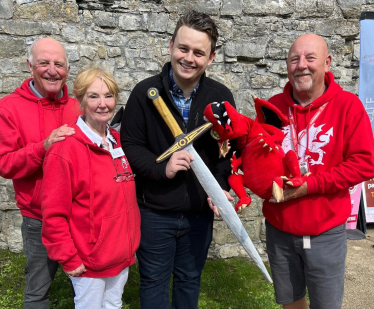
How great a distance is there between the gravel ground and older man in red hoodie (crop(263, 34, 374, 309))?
1514 millimetres

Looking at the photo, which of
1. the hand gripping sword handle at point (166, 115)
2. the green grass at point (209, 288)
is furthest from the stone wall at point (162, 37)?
the hand gripping sword handle at point (166, 115)

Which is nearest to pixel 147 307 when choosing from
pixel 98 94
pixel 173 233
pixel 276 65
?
pixel 173 233

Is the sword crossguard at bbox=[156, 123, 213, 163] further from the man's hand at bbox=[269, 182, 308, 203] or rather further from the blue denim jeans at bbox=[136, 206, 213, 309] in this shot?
the man's hand at bbox=[269, 182, 308, 203]

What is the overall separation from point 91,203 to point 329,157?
54.3 inches

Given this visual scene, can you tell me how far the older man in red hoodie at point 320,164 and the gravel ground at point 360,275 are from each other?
59.6 inches

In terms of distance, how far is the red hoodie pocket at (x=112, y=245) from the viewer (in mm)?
1821

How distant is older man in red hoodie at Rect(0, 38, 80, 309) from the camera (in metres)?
2.00

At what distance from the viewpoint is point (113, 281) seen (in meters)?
1.97

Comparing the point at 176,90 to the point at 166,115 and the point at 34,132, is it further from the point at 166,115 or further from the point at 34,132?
the point at 34,132

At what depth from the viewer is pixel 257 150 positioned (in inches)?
76.5

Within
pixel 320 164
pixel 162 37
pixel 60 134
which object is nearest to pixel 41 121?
pixel 60 134

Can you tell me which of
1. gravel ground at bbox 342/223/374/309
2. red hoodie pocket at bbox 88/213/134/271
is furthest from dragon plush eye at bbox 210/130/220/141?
gravel ground at bbox 342/223/374/309

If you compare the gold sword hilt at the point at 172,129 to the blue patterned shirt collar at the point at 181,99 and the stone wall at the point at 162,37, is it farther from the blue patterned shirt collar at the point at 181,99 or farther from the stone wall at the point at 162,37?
the stone wall at the point at 162,37

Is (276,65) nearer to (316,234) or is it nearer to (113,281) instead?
(316,234)
